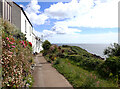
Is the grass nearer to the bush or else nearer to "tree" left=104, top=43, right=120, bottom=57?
the bush

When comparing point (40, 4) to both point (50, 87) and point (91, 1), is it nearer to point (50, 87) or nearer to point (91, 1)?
point (91, 1)

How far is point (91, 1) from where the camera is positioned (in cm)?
314

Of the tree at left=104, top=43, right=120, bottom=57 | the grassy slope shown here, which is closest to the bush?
the grassy slope

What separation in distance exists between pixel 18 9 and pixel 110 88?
745 cm

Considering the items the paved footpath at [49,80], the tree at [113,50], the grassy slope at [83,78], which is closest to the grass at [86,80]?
the grassy slope at [83,78]

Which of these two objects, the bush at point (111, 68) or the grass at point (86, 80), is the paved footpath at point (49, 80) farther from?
the bush at point (111, 68)

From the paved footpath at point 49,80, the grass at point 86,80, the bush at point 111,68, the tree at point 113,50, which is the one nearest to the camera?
the grass at point 86,80

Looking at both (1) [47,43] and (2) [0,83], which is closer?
(2) [0,83]

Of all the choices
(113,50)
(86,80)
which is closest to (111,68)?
(86,80)

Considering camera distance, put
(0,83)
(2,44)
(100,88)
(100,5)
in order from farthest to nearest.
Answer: (100,88) < (100,5) < (2,44) < (0,83)

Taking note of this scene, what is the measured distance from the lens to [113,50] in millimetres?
8805

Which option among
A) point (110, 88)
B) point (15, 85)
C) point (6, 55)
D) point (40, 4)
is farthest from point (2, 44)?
point (110, 88)

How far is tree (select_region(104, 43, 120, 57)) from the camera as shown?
27.6 ft

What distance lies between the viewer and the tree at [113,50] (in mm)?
8420
